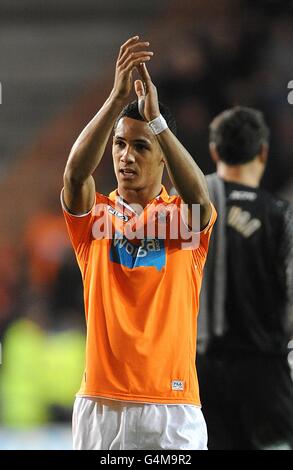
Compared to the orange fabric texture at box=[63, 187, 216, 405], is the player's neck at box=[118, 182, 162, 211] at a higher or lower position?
higher

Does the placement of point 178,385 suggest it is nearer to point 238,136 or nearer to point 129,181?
point 129,181

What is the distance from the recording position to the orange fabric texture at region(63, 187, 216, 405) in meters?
2.28

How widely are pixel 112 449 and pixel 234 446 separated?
1302mm

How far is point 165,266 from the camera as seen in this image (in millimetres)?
2354

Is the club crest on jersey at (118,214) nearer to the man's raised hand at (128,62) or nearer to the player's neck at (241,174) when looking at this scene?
the man's raised hand at (128,62)

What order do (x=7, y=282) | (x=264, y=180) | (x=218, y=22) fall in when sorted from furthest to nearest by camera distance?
(x=218, y=22), (x=7, y=282), (x=264, y=180)

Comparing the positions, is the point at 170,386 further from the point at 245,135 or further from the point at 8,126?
the point at 8,126

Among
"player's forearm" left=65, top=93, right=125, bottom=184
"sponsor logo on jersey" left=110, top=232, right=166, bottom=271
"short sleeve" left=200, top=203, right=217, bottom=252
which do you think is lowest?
"sponsor logo on jersey" left=110, top=232, right=166, bottom=271

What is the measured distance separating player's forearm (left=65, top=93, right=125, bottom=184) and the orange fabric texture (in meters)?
0.17

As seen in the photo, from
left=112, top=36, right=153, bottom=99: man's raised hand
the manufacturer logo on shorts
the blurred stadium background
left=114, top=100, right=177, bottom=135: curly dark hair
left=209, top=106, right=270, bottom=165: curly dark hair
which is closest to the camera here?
left=112, top=36, right=153, bottom=99: man's raised hand

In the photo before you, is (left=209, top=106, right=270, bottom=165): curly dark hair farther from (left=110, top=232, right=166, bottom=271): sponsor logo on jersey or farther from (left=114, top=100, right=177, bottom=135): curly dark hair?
(left=110, top=232, right=166, bottom=271): sponsor logo on jersey
